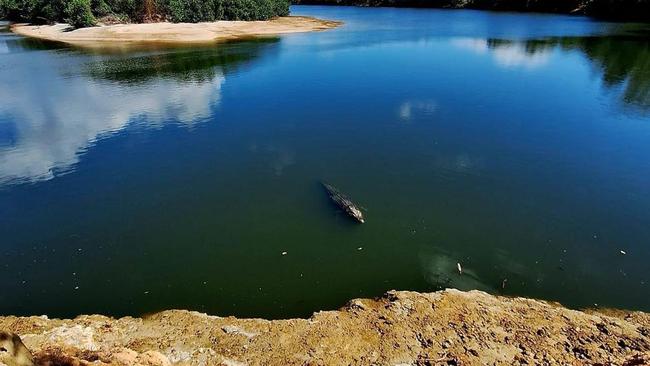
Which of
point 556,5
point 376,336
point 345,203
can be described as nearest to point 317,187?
point 345,203

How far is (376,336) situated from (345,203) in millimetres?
7878

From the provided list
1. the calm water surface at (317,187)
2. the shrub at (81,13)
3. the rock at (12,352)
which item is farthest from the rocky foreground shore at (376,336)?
the shrub at (81,13)

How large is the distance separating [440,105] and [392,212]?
17256 millimetres

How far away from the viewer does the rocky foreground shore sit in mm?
10102

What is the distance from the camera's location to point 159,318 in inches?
494

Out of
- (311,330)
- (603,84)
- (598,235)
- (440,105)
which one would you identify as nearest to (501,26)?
(603,84)

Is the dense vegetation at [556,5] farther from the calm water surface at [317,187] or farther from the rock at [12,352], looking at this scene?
the rock at [12,352]

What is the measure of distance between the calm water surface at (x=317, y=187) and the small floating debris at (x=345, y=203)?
0.46 m

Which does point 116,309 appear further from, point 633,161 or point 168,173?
point 633,161

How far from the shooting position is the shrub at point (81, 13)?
84500 mm

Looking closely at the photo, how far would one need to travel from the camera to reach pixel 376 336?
11133 millimetres

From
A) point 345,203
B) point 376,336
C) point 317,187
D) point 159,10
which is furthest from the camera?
point 159,10

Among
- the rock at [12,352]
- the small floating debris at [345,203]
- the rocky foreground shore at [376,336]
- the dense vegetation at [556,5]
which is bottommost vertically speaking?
the rocky foreground shore at [376,336]

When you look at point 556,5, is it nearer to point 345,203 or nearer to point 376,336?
point 345,203
